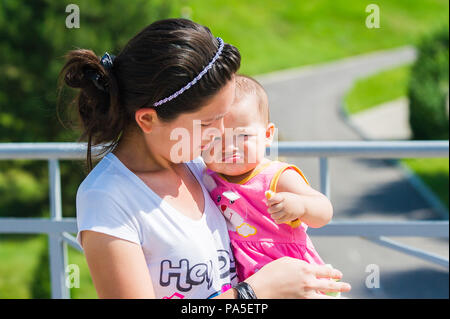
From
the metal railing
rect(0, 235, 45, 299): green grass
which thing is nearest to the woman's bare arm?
the metal railing

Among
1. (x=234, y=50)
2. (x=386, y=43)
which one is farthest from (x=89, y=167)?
(x=386, y=43)

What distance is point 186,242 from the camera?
147 centimetres

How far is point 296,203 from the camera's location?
66.0 inches

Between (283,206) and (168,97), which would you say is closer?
(168,97)

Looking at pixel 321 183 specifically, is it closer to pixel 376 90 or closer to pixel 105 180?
pixel 105 180

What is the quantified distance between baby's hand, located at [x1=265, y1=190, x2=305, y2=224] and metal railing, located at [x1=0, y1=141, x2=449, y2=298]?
0.89m

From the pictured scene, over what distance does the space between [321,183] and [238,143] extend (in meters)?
0.95

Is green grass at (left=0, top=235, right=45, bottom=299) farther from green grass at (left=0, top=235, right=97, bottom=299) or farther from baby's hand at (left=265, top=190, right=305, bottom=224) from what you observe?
baby's hand at (left=265, top=190, right=305, bottom=224)

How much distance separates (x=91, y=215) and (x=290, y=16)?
148ft

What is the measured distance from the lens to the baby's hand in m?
1.64

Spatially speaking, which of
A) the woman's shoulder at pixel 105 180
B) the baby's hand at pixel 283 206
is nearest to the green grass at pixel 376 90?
the baby's hand at pixel 283 206

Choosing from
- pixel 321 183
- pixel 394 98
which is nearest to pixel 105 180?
pixel 321 183

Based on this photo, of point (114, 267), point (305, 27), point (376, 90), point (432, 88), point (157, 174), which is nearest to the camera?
point (114, 267)

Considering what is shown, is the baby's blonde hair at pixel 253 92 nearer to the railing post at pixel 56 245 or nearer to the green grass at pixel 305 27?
the railing post at pixel 56 245
